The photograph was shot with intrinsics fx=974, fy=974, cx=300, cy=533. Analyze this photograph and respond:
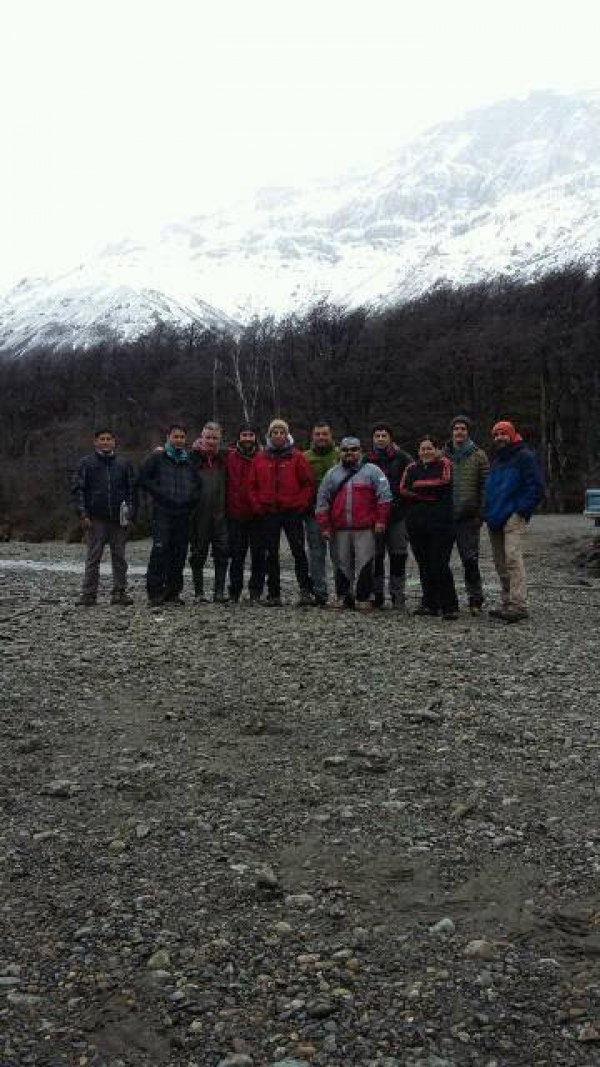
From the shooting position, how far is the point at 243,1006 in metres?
3.76

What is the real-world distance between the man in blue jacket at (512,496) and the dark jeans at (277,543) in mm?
2439

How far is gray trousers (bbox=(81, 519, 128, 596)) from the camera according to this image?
13.0 metres

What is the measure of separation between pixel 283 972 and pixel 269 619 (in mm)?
7779

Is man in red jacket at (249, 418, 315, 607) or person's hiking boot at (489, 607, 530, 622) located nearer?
person's hiking boot at (489, 607, 530, 622)

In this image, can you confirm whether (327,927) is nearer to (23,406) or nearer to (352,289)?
(23,406)

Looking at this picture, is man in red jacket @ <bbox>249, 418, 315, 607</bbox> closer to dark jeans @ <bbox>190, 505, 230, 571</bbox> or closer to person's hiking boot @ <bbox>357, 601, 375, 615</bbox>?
dark jeans @ <bbox>190, 505, 230, 571</bbox>

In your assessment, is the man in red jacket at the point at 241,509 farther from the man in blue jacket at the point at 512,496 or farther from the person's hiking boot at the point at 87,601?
the man in blue jacket at the point at 512,496

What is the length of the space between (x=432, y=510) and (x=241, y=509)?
2.58 meters

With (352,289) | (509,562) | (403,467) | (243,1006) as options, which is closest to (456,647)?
(509,562)

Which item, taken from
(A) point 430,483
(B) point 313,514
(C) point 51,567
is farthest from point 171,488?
(C) point 51,567

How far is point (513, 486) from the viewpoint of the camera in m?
11.6

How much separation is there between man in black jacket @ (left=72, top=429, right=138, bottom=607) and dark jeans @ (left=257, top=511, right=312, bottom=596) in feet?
6.08

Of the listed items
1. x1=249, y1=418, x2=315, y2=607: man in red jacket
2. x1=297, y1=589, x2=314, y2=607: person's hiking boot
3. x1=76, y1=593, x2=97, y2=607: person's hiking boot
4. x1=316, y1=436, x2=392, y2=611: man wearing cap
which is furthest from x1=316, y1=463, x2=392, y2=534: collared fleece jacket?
x1=76, y1=593, x2=97, y2=607: person's hiking boot

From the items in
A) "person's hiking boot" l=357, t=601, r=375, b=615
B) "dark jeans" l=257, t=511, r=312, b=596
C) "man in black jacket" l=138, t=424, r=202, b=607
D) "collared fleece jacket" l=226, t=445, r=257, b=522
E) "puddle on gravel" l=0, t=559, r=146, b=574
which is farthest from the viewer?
"puddle on gravel" l=0, t=559, r=146, b=574
